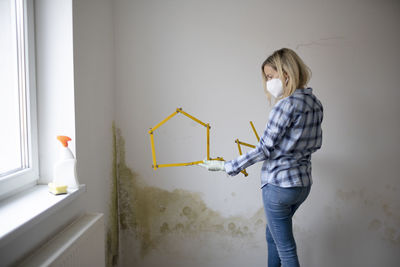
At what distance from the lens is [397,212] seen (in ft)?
5.76

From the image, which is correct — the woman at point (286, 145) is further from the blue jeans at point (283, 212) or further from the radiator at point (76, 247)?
the radiator at point (76, 247)

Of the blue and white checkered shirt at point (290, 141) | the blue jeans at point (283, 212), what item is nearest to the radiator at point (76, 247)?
the blue and white checkered shirt at point (290, 141)

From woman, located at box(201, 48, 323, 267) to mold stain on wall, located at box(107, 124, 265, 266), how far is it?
0.52 meters

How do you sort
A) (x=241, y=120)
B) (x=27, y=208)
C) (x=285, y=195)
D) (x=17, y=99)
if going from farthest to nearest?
(x=241, y=120) → (x=285, y=195) → (x=17, y=99) → (x=27, y=208)

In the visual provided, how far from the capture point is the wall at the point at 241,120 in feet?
5.43

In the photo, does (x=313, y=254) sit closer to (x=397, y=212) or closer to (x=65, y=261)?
(x=397, y=212)

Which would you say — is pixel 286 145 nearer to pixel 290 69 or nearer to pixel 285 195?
pixel 285 195

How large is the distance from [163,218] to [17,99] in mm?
1106

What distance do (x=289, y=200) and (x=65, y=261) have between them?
0.92 meters

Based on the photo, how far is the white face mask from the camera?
122 centimetres

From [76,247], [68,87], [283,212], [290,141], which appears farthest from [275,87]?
[76,247]

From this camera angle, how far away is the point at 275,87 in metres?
1.23

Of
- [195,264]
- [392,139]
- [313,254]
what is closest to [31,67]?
[195,264]

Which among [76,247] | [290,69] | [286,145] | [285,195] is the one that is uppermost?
[290,69]
